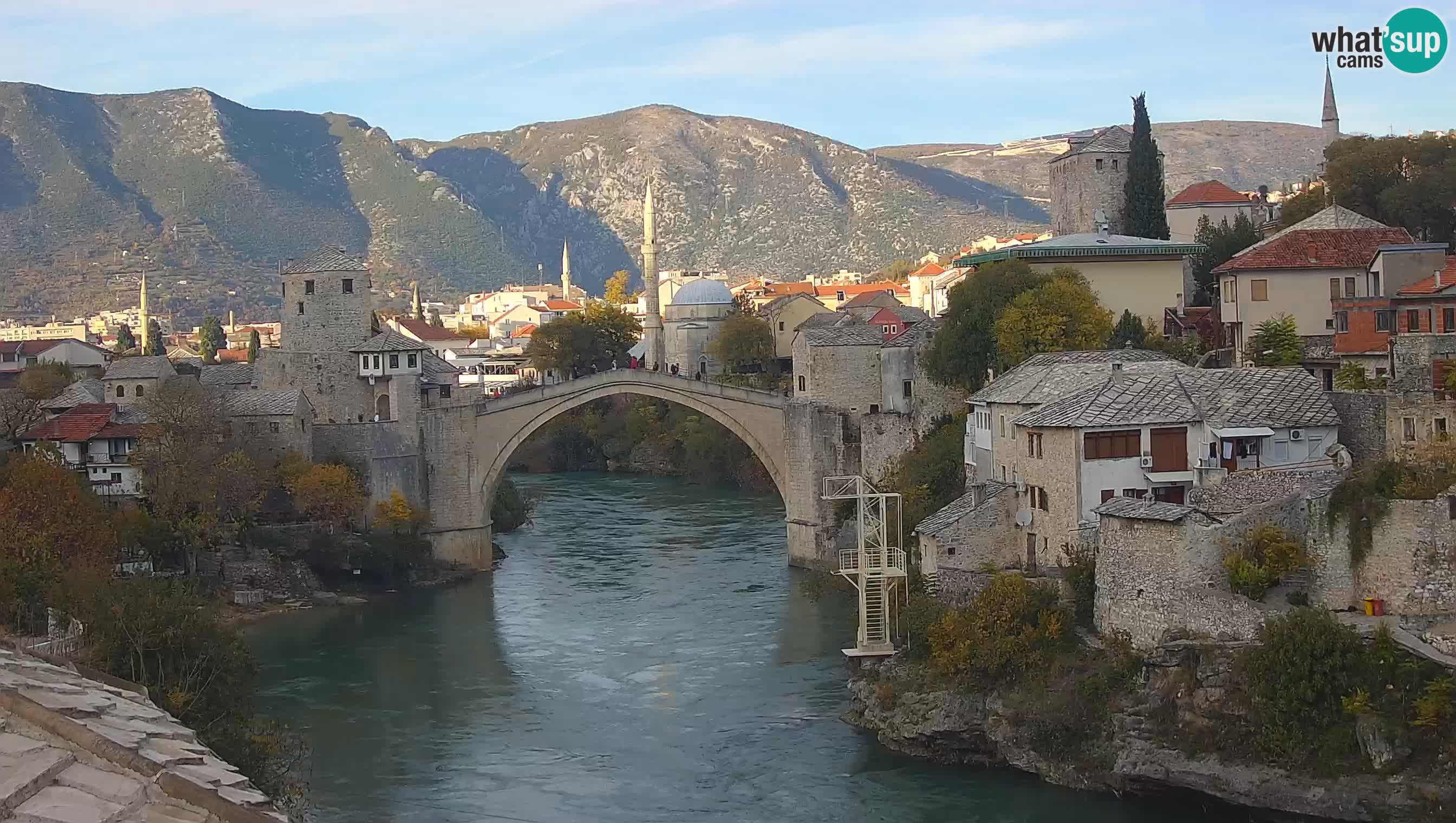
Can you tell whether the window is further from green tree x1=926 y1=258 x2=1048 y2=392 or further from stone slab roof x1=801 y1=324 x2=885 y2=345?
stone slab roof x1=801 y1=324 x2=885 y2=345

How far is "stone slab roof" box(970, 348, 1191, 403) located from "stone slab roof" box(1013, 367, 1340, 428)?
76cm

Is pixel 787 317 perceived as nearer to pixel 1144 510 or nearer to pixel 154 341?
pixel 154 341

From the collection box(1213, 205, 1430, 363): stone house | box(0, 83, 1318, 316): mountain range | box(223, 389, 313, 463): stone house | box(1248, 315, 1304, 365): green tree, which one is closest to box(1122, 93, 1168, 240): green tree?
box(1213, 205, 1430, 363): stone house

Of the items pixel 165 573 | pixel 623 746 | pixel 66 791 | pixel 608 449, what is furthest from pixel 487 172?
pixel 66 791

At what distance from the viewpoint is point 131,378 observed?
49938 millimetres

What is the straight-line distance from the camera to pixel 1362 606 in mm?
23844

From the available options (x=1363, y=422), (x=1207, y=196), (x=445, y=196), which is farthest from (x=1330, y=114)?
(x=445, y=196)

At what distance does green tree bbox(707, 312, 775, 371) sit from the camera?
223 ft

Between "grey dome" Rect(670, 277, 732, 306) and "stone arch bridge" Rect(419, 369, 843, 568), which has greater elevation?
"grey dome" Rect(670, 277, 732, 306)

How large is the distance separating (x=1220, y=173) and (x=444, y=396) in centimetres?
14113

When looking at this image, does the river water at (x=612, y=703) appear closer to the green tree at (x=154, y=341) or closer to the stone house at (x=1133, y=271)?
the stone house at (x=1133, y=271)

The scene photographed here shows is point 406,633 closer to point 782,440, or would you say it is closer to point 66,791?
point 782,440

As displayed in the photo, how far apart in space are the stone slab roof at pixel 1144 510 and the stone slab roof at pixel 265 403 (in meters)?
25.0

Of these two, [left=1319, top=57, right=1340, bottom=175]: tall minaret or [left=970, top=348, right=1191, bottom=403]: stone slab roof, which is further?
[left=1319, top=57, right=1340, bottom=175]: tall minaret
